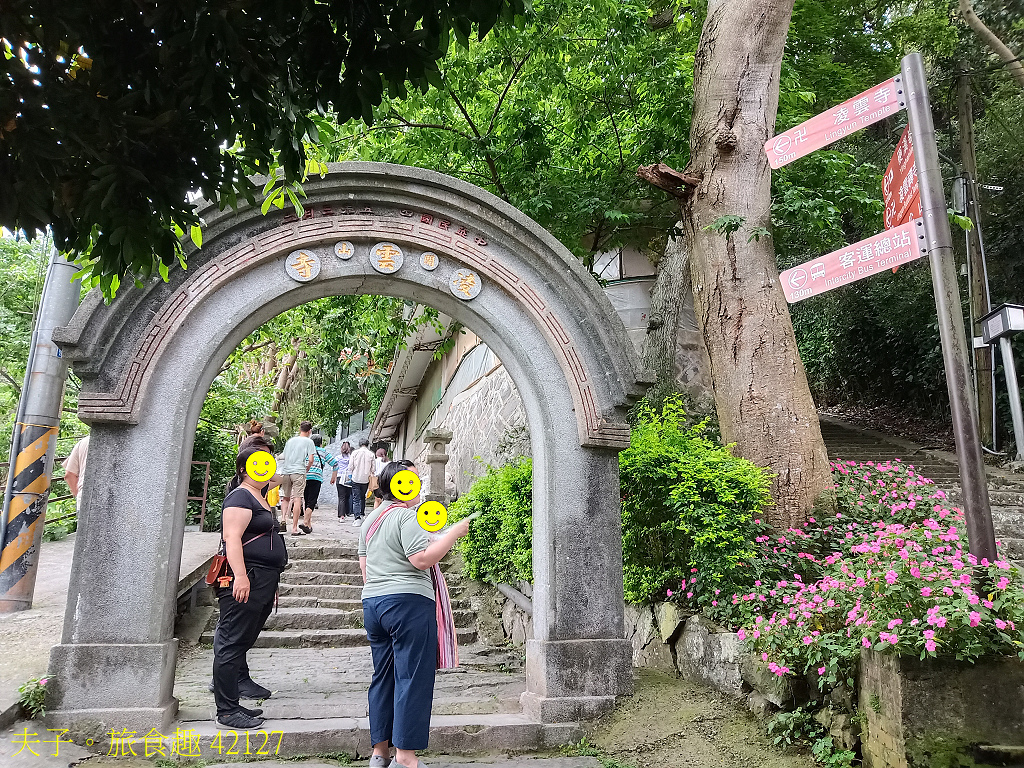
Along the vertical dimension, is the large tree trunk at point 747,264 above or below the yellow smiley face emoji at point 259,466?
above

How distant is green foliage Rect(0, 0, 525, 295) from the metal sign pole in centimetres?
260

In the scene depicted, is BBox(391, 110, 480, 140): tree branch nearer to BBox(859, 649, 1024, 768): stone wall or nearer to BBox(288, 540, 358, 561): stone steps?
BBox(288, 540, 358, 561): stone steps

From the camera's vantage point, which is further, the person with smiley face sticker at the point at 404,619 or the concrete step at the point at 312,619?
the concrete step at the point at 312,619

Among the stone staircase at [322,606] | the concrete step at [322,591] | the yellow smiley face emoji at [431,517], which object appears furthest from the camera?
the concrete step at [322,591]

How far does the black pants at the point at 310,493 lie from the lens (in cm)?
1148

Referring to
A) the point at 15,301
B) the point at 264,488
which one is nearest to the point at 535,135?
the point at 264,488

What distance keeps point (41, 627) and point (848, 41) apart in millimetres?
14380

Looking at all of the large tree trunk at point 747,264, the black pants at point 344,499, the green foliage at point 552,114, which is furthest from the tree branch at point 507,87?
the black pants at point 344,499

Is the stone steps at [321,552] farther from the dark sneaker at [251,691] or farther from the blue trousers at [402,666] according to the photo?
the blue trousers at [402,666]

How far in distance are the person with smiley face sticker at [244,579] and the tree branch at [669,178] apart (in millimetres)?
4430

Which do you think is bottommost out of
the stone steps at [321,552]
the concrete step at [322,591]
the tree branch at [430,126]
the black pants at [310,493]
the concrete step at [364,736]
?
the concrete step at [364,736]

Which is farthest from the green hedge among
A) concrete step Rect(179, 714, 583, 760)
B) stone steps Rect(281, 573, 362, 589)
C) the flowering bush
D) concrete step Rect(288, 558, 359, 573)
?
concrete step Rect(288, 558, 359, 573)

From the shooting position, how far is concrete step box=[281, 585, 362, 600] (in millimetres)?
8312

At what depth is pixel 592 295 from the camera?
5.35 metres
